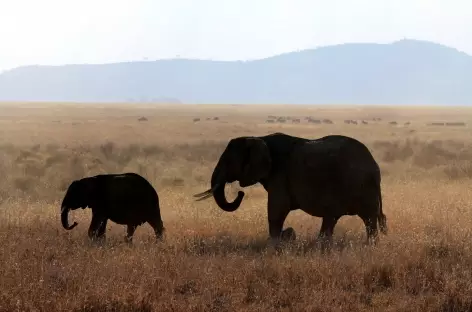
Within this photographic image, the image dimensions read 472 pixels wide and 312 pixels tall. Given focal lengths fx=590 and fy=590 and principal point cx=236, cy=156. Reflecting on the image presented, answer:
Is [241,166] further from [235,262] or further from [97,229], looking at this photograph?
[97,229]

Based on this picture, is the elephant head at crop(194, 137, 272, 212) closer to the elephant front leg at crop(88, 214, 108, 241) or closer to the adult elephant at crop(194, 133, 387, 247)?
the adult elephant at crop(194, 133, 387, 247)

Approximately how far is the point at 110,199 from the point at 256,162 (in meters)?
2.33

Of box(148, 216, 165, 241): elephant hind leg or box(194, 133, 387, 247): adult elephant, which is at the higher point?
box(194, 133, 387, 247): adult elephant

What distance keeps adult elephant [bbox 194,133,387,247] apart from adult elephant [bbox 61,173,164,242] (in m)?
1.15

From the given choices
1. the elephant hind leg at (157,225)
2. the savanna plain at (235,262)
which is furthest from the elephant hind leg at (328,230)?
the elephant hind leg at (157,225)

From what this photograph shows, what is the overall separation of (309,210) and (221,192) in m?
1.38

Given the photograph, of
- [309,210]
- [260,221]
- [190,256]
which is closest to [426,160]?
[260,221]

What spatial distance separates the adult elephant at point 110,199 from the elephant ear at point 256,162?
5.31 ft

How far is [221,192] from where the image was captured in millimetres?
9141

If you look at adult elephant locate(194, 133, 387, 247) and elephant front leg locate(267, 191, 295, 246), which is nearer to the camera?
adult elephant locate(194, 133, 387, 247)

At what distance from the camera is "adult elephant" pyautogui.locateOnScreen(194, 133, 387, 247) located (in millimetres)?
8836

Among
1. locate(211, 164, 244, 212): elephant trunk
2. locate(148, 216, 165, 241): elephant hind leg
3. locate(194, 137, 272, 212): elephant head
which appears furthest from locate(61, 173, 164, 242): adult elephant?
locate(211, 164, 244, 212): elephant trunk

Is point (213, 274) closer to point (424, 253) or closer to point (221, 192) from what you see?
point (221, 192)

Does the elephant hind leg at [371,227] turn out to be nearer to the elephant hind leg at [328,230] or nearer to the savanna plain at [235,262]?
the savanna plain at [235,262]
